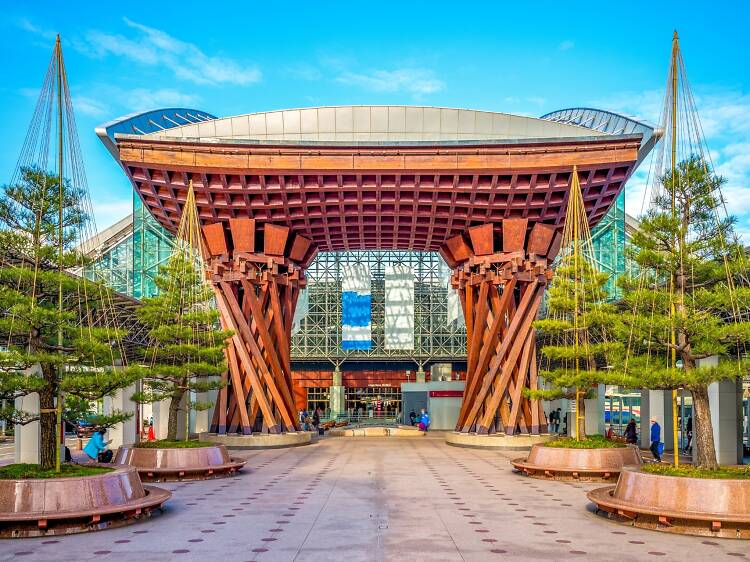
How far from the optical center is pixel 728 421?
21.2 meters

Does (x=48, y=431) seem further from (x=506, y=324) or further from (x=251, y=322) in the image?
(x=506, y=324)

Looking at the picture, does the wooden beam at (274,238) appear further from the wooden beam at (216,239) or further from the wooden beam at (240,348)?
the wooden beam at (240,348)

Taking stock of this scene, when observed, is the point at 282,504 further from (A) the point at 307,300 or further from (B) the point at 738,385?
(A) the point at 307,300

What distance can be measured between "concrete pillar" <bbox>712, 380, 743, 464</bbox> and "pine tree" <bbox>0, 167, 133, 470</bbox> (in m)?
16.1

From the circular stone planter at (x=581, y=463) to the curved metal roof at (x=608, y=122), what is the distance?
11.1 meters

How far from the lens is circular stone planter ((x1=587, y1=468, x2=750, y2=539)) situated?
10.3 m

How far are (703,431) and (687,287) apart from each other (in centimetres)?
252

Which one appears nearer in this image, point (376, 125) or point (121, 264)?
point (376, 125)

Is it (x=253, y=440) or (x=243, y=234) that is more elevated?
(x=243, y=234)

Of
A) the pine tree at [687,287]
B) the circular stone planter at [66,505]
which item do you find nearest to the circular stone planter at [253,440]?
the circular stone planter at [66,505]

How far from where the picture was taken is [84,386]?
38.7 ft

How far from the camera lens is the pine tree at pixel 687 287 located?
1218 cm

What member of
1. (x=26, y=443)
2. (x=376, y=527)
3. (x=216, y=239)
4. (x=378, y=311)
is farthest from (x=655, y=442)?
(x=378, y=311)

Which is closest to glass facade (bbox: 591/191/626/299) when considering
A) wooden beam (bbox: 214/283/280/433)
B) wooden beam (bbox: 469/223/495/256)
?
wooden beam (bbox: 469/223/495/256)
